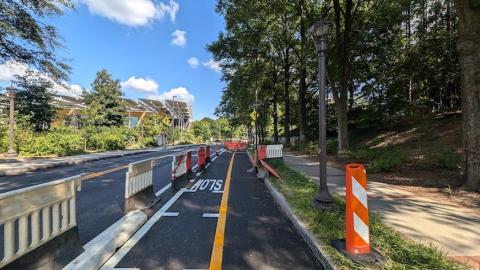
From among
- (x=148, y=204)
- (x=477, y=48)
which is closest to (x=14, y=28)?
(x=148, y=204)

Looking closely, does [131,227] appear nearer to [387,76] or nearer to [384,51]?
[387,76]

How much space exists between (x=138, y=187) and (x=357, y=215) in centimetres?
460

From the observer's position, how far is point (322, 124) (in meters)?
6.55

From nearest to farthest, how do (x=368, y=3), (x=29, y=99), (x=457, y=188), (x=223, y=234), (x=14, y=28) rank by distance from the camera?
1. (x=223, y=234)
2. (x=457, y=188)
3. (x=14, y=28)
4. (x=368, y=3)
5. (x=29, y=99)

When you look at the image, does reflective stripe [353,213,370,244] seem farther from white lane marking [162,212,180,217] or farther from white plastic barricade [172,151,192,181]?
white plastic barricade [172,151,192,181]

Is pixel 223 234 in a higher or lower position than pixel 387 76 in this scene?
lower

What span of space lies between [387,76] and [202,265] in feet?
70.1

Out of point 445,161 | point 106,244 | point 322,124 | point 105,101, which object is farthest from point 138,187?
point 105,101

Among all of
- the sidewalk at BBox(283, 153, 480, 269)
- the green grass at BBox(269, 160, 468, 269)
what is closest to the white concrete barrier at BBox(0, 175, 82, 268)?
the green grass at BBox(269, 160, 468, 269)

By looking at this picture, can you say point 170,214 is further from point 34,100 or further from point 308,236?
point 34,100

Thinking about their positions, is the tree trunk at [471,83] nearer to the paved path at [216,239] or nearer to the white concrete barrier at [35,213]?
the paved path at [216,239]

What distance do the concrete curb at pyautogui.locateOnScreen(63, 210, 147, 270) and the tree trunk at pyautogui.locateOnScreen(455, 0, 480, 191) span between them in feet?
23.8

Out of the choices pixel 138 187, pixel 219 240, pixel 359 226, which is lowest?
pixel 219 240

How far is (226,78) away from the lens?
130 feet
